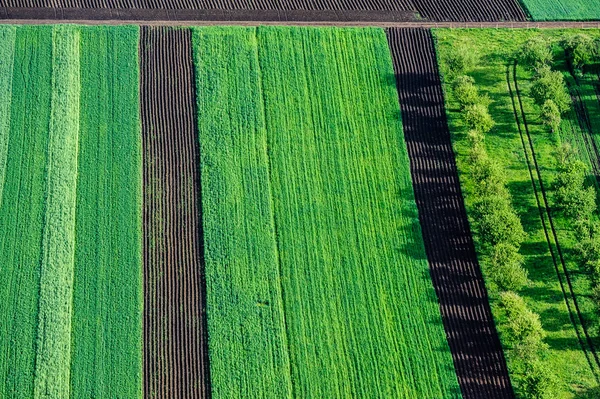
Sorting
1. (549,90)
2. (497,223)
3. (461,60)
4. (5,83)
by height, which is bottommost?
(497,223)

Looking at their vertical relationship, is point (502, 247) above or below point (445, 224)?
below

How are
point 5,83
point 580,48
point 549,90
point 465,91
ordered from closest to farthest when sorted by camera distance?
point 5,83
point 465,91
point 549,90
point 580,48

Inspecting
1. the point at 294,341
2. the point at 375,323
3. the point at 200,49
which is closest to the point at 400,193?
the point at 375,323

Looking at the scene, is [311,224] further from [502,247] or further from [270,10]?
[270,10]

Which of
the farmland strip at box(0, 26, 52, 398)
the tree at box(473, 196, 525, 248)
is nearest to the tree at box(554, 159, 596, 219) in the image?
the tree at box(473, 196, 525, 248)

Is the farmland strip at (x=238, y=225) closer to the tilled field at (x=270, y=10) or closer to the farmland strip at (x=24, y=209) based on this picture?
the tilled field at (x=270, y=10)

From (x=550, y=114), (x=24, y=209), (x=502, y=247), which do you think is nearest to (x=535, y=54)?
(x=550, y=114)

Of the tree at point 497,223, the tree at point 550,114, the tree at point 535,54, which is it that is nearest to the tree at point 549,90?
the tree at point 550,114
